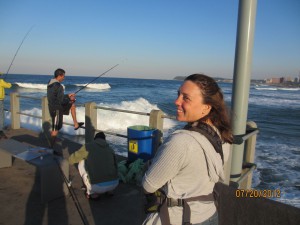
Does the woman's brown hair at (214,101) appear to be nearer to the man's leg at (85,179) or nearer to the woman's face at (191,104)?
the woman's face at (191,104)

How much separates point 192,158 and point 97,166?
8.72ft

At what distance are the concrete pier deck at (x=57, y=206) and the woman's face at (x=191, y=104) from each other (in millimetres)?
1702

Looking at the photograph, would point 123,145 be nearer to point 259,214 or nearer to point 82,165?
point 82,165

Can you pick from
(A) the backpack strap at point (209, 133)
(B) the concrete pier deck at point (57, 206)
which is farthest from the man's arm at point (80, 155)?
(A) the backpack strap at point (209, 133)

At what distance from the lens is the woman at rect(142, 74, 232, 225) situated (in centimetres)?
140

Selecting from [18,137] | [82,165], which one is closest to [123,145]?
[18,137]

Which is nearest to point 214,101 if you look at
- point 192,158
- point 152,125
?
point 192,158

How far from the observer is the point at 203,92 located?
1.52 metres

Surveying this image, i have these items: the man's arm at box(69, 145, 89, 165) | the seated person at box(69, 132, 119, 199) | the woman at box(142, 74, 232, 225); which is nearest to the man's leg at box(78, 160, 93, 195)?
the seated person at box(69, 132, 119, 199)

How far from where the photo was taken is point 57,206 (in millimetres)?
3826

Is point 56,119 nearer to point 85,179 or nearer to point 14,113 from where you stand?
point 85,179

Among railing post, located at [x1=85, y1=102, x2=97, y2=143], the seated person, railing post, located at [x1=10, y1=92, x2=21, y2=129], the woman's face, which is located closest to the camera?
the woman's face

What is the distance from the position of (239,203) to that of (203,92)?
95 cm

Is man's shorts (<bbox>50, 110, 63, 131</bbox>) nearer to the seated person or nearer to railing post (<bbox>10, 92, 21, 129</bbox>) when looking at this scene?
the seated person
